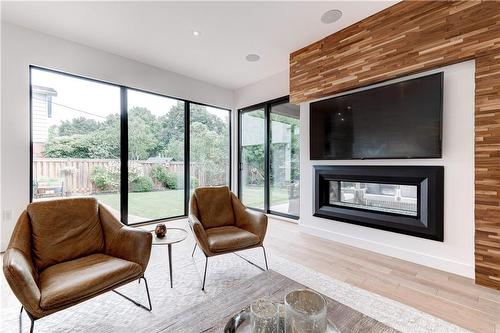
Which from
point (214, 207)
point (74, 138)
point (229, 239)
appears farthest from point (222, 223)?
point (74, 138)

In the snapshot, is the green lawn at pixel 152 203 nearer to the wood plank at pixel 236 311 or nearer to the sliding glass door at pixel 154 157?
the sliding glass door at pixel 154 157

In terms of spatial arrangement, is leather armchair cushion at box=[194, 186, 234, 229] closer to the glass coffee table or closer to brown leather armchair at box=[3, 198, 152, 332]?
the glass coffee table

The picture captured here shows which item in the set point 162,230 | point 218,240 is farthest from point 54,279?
point 218,240

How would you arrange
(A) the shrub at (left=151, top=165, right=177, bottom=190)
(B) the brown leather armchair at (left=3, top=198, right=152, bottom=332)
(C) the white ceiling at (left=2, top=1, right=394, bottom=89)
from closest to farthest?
(B) the brown leather armchair at (left=3, top=198, right=152, bottom=332) → (C) the white ceiling at (left=2, top=1, right=394, bottom=89) → (A) the shrub at (left=151, top=165, right=177, bottom=190)

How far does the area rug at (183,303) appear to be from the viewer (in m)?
1.58

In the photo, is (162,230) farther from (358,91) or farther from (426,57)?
(426,57)

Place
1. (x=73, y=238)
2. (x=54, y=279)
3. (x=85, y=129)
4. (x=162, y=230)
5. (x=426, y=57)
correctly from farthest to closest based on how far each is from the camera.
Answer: (x=85, y=129) < (x=426, y=57) < (x=162, y=230) < (x=73, y=238) < (x=54, y=279)

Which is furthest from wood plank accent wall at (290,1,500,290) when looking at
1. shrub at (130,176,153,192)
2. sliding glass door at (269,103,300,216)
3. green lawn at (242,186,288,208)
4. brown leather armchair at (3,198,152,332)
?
shrub at (130,176,153,192)

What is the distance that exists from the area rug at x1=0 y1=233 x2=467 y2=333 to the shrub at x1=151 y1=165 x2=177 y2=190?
75.9 inches

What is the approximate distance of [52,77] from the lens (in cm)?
321

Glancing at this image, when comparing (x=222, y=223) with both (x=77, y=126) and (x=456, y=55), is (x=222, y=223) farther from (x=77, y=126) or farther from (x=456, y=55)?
(x=456, y=55)

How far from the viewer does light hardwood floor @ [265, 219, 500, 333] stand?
173 cm

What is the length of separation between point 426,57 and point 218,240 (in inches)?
113

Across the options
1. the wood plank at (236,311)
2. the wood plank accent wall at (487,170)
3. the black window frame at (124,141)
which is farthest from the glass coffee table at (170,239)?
the wood plank accent wall at (487,170)
